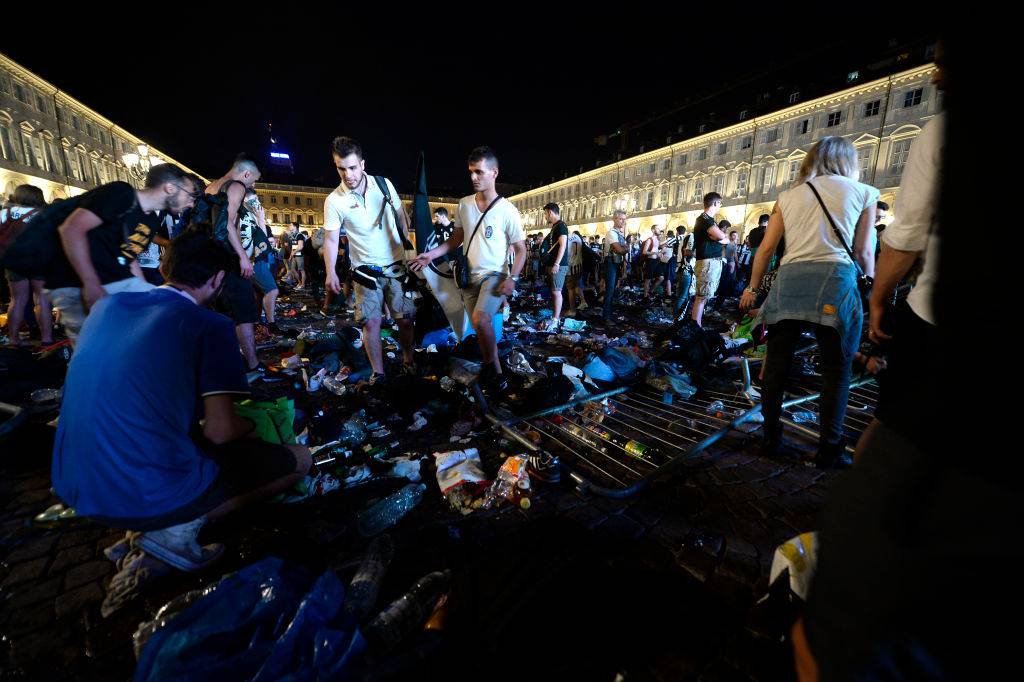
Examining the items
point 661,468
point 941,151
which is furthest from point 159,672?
point 661,468

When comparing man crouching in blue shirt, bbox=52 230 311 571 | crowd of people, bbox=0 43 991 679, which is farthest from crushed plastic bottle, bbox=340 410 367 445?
man crouching in blue shirt, bbox=52 230 311 571

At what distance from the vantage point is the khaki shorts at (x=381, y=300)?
424cm

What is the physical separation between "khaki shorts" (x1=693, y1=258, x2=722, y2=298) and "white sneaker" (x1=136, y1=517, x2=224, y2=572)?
6.47 meters

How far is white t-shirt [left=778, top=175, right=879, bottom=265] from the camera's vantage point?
2.37 metres

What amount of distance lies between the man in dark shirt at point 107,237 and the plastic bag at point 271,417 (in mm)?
1151

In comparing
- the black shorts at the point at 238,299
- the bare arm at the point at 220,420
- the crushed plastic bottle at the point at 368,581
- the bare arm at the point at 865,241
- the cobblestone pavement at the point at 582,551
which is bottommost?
the cobblestone pavement at the point at 582,551

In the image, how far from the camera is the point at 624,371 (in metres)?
4.52

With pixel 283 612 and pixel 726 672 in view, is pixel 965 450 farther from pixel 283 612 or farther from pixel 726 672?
pixel 283 612

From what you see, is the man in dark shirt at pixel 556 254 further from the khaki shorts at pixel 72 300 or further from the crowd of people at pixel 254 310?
the khaki shorts at pixel 72 300

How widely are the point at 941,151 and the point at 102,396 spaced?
2.54m

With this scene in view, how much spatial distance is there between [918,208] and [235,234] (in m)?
5.40

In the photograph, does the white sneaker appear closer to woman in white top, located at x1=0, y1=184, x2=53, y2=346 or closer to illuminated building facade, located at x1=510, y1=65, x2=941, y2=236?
woman in white top, located at x1=0, y1=184, x2=53, y2=346

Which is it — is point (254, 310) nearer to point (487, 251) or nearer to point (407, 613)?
point (487, 251)

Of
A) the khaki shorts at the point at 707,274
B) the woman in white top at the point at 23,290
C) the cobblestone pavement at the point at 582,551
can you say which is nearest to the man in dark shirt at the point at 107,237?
the cobblestone pavement at the point at 582,551
